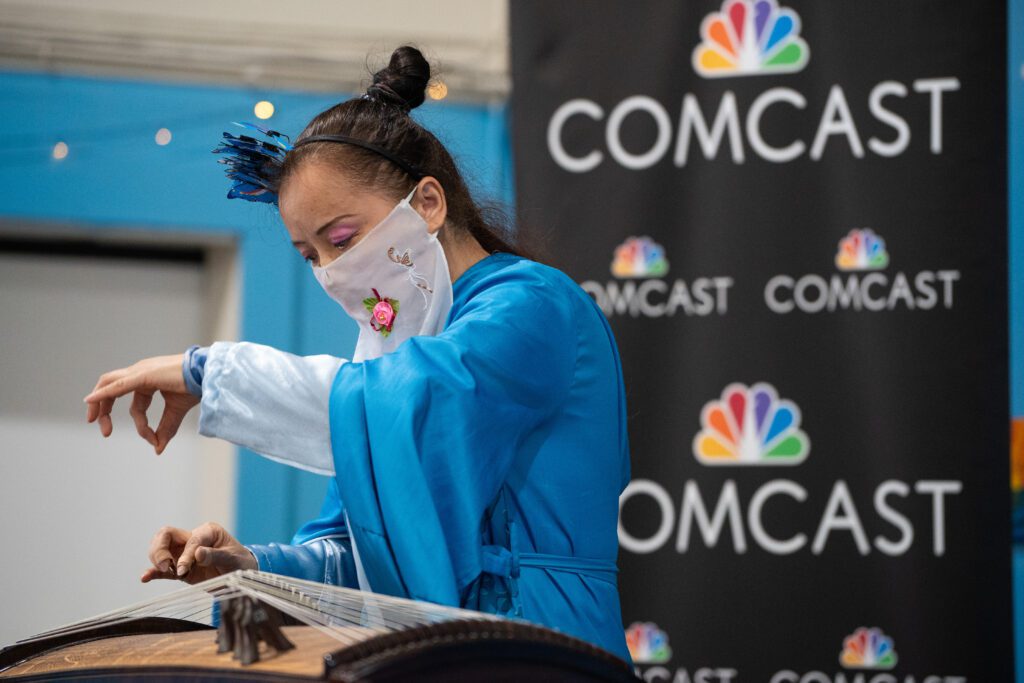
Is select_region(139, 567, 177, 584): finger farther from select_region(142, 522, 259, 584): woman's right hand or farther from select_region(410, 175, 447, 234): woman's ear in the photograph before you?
select_region(410, 175, 447, 234): woman's ear

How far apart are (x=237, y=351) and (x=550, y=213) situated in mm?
1572

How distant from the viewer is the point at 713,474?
265cm

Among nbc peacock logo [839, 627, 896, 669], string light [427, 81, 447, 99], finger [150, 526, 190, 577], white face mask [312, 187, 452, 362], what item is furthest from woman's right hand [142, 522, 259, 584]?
nbc peacock logo [839, 627, 896, 669]

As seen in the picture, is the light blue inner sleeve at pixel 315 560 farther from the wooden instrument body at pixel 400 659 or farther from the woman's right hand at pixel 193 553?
the wooden instrument body at pixel 400 659

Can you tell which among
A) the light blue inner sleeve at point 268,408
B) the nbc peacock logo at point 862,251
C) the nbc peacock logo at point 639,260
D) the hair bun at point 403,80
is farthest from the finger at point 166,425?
the nbc peacock logo at point 862,251

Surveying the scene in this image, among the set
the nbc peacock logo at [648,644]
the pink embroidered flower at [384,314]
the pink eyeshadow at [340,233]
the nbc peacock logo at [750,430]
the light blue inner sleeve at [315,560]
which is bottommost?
the nbc peacock logo at [648,644]

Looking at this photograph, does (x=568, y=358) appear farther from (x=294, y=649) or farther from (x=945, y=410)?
(x=945, y=410)

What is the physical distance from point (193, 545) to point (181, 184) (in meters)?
2.59

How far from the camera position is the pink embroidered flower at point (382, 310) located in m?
1.52

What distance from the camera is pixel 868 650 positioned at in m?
2.57

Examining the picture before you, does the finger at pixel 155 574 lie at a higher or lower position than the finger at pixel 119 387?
lower

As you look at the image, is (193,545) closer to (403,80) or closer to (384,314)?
(384,314)

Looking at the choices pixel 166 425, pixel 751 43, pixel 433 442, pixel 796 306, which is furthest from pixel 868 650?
pixel 166 425

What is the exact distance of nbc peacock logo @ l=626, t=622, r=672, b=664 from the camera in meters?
2.63
